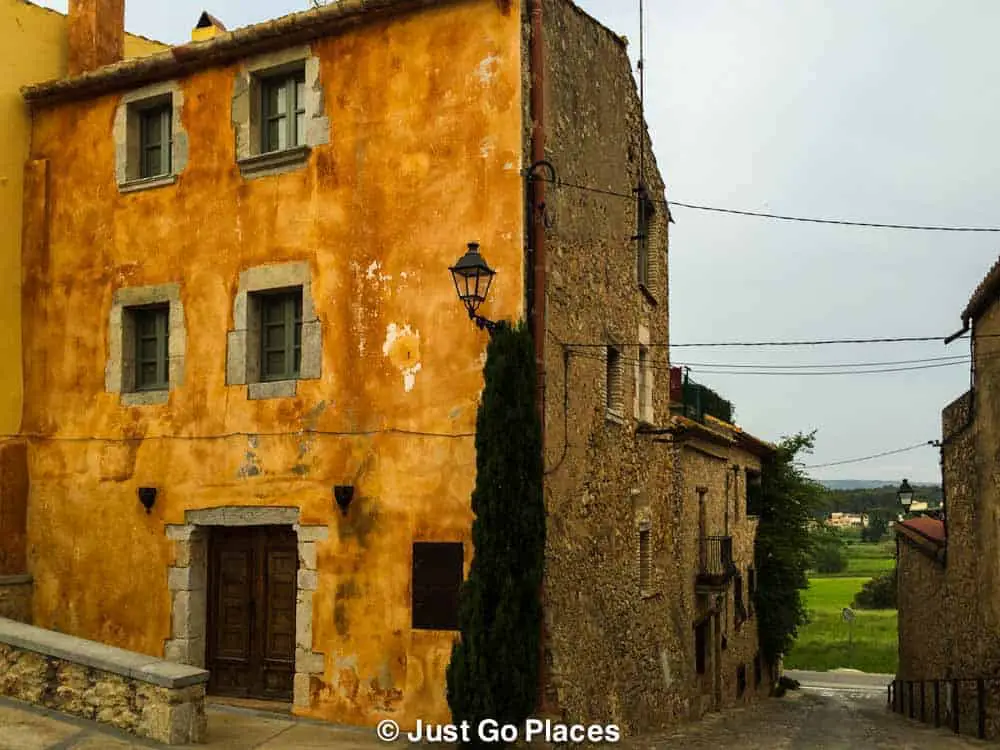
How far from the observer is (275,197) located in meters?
11.9

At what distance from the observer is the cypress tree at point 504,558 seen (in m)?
9.38

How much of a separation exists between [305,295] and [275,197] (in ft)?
4.12

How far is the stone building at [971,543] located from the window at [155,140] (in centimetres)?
1065

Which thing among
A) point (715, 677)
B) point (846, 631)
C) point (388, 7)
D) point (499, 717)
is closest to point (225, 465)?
point (499, 717)

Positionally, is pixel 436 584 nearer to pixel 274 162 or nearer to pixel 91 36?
pixel 274 162

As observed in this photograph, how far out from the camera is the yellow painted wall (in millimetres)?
13312

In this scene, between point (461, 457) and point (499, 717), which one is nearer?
point (499, 717)

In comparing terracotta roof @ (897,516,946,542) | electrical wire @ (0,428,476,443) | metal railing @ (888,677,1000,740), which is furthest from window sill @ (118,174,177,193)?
terracotta roof @ (897,516,946,542)

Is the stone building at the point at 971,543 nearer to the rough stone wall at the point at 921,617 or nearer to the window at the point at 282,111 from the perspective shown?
the rough stone wall at the point at 921,617

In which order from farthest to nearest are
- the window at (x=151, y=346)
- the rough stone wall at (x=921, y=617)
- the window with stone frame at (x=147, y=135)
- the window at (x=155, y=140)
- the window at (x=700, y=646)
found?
the window at (x=700, y=646), the rough stone wall at (x=921, y=617), the window at (x=155, y=140), the window at (x=151, y=346), the window with stone frame at (x=147, y=135)

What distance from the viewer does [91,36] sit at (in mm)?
13961

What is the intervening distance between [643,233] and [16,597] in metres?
9.98

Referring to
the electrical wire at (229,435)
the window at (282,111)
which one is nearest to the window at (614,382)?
the electrical wire at (229,435)

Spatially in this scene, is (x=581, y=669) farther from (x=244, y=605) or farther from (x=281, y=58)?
(x=281, y=58)
